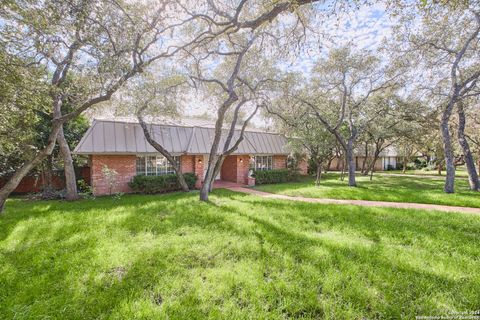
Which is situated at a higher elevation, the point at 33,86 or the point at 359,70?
the point at 359,70

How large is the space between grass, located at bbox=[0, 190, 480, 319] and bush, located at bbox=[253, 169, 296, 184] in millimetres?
9353

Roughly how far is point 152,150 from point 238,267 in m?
10.1

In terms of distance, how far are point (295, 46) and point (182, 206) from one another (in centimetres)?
714

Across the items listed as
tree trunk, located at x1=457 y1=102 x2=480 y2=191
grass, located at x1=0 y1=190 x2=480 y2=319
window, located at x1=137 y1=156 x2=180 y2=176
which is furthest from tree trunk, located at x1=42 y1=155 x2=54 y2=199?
tree trunk, located at x1=457 y1=102 x2=480 y2=191

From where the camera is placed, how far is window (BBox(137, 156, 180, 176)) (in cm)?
1276

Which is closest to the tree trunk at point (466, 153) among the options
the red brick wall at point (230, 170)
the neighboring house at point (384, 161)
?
the red brick wall at point (230, 170)

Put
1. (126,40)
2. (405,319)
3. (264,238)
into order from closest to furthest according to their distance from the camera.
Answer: (405,319) → (264,238) → (126,40)

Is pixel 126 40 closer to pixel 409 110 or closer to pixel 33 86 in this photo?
pixel 33 86

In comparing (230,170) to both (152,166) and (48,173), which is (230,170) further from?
(48,173)

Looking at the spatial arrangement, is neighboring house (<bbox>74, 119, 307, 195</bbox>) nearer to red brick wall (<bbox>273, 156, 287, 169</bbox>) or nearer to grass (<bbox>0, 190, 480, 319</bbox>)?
red brick wall (<bbox>273, 156, 287, 169</bbox>)

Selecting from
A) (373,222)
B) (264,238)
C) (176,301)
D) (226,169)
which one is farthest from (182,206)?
(226,169)

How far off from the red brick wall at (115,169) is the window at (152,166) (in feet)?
1.52

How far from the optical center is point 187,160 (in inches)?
553

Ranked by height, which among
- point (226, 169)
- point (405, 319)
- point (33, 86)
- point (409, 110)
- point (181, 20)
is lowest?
point (405, 319)
